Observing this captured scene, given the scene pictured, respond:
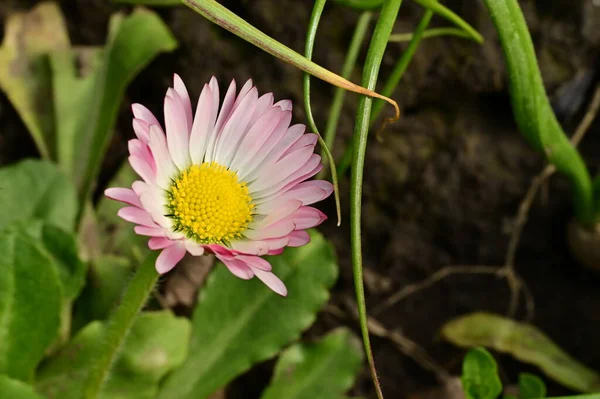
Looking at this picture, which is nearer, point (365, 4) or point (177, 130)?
point (177, 130)

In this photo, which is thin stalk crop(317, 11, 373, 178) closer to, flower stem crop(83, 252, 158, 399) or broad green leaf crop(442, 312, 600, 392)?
broad green leaf crop(442, 312, 600, 392)

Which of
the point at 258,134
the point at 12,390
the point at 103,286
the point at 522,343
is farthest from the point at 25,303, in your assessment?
the point at 522,343

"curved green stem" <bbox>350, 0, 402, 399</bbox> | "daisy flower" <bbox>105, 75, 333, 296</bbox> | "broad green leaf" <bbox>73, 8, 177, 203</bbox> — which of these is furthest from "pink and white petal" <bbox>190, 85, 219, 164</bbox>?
"broad green leaf" <bbox>73, 8, 177, 203</bbox>

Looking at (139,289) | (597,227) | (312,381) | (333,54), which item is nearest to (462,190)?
(597,227)

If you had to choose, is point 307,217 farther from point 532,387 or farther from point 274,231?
point 532,387

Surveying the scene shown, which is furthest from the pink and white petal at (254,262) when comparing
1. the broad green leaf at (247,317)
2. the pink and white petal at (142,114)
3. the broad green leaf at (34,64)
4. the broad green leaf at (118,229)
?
the broad green leaf at (34,64)

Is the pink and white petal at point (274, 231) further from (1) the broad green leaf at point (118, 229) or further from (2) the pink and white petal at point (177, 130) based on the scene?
(1) the broad green leaf at point (118, 229)
